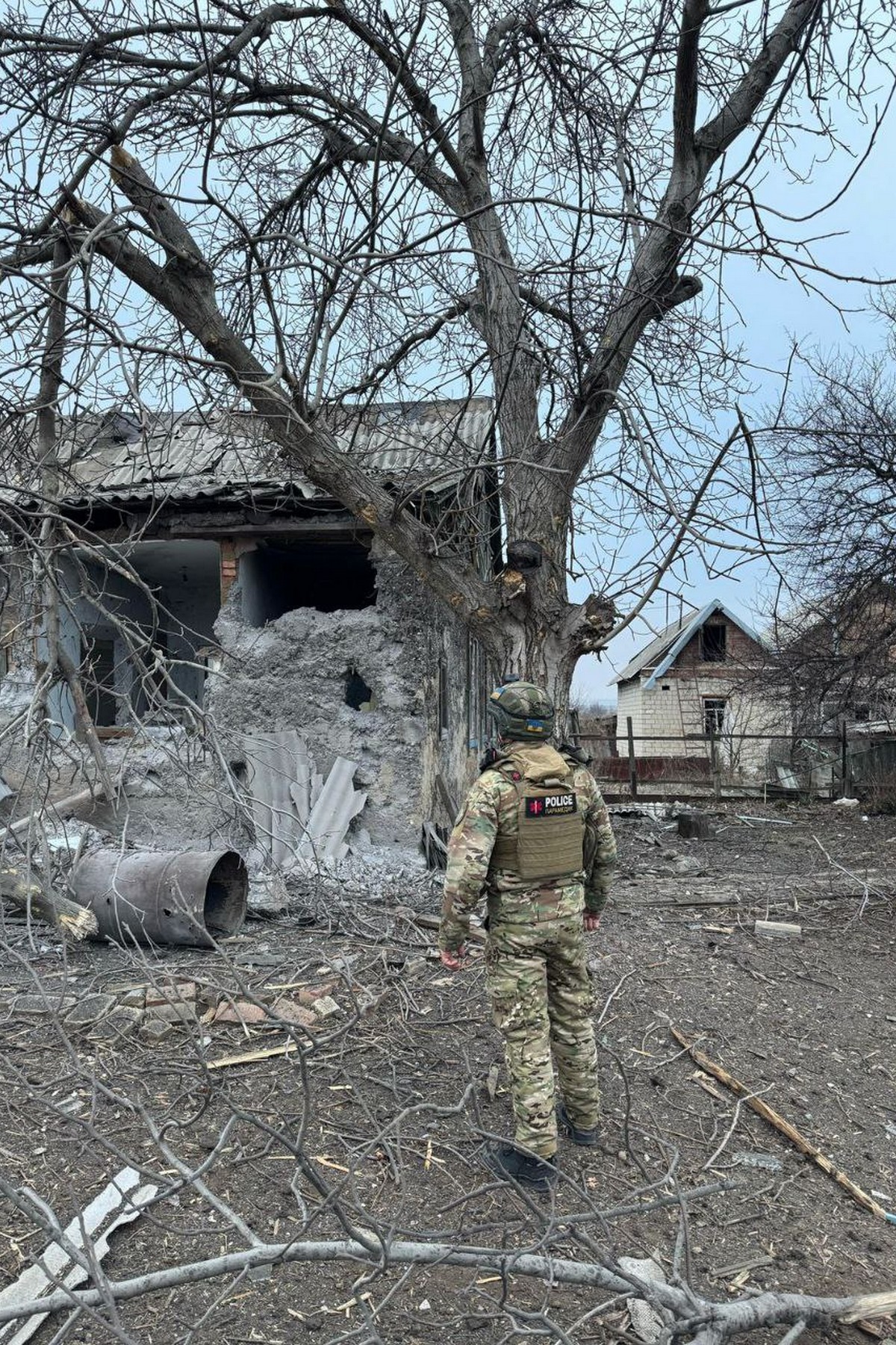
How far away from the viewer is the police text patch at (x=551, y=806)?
10.4ft

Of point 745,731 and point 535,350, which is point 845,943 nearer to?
point 535,350

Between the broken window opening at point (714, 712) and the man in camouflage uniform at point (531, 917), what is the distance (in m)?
22.7

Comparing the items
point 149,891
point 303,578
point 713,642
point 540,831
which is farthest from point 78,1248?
point 713,642

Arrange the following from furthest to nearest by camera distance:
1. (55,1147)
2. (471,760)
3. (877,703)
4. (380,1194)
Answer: (877,703) < (471,760) < (55,1147) < (380,1194)

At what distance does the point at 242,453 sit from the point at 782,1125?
6.71m

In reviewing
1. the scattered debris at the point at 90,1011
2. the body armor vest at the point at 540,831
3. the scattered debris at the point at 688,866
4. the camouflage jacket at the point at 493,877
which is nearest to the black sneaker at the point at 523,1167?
the camouflage jacket at the point at 493,877

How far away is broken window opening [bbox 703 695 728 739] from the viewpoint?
25734 mm

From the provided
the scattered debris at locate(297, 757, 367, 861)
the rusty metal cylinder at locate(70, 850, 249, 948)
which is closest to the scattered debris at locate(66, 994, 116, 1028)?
the rusty metal cylinder at locate(70, 850, 249, 948)

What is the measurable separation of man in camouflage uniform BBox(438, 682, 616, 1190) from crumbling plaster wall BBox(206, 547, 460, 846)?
413 cm

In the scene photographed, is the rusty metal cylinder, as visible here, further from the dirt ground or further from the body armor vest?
the body armor vest

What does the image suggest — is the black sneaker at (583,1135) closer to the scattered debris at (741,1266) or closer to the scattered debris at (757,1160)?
the scattered debris at (757,1160)

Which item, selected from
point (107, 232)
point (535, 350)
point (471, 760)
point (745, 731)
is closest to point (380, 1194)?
point (107, 232)

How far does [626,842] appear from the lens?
428 inches

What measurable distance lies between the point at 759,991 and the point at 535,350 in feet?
14.0
